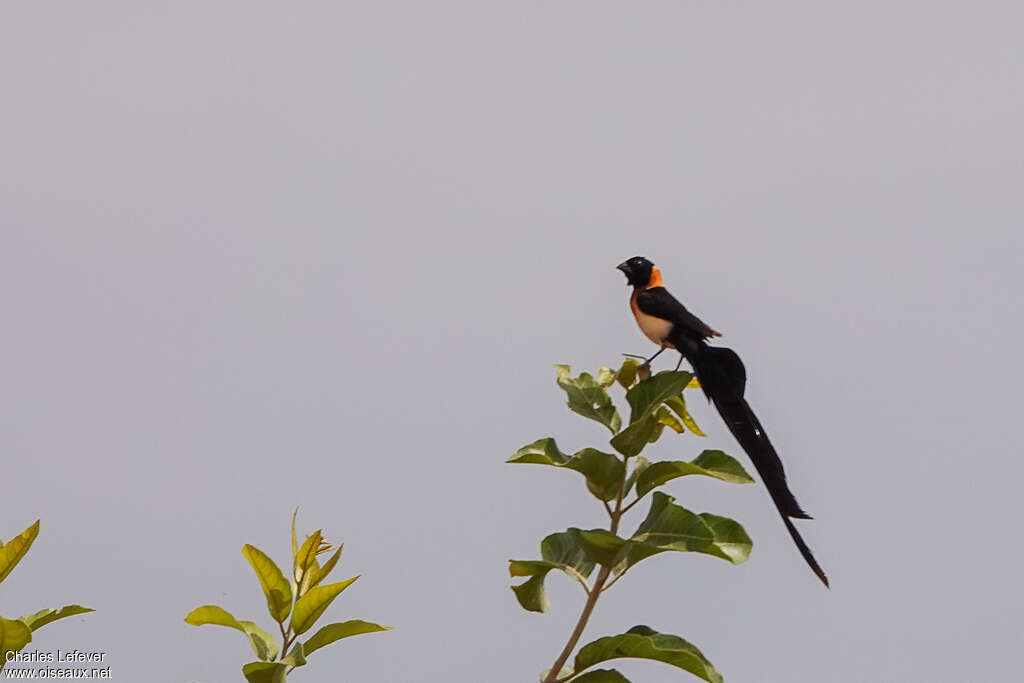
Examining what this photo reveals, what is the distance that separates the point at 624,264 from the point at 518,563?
3187 millimetres

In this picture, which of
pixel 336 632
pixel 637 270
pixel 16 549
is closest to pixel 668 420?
pixel 336 632

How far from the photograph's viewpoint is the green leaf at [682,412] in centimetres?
396

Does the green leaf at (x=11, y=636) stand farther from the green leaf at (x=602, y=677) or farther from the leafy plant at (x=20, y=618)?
the green leaf at (x=602, y=677)

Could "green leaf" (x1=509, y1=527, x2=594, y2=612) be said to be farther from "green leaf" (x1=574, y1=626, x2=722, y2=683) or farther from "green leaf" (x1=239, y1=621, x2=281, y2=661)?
"green leaf" (x1=239, y1=621, x2=281, y2=661)

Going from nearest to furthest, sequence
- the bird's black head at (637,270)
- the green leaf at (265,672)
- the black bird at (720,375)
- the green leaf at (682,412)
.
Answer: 1. the green leaf at (265,672)
2. the green leaf at (682,412)
3. the black bird at (720,375)
4. the bird's black head at (637,270)

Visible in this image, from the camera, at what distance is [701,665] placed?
347 centimetres

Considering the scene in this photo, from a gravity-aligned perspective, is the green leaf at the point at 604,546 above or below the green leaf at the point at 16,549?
below

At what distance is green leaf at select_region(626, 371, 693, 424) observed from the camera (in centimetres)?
379

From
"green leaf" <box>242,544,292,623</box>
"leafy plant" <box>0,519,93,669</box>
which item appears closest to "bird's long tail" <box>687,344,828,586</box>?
"green leaf" <box>242,544,292,623</box>

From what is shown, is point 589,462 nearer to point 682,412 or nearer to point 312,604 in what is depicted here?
point 682,412

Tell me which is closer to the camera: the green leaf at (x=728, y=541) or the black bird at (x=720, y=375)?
the green leaf at (x=728, y=541)

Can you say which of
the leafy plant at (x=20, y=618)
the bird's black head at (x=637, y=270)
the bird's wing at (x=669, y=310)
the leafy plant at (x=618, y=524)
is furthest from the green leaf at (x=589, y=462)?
the bird's black head at (x=637, y=270)

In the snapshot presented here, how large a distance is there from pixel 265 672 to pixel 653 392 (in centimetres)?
152

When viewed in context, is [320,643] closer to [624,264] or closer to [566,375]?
[566,375]
